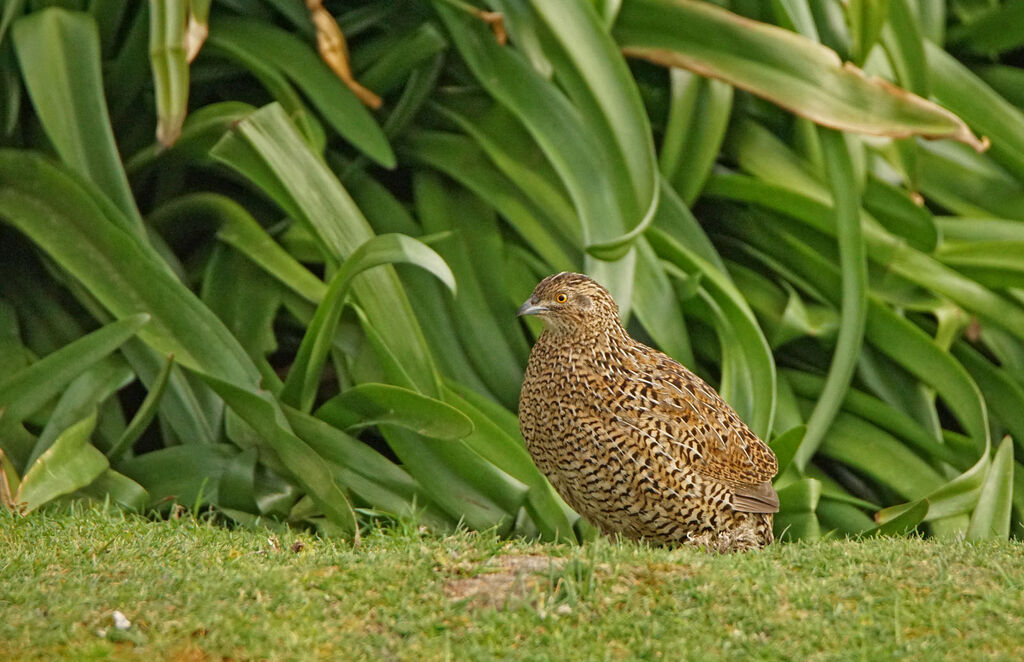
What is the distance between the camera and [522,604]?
3.35 metres

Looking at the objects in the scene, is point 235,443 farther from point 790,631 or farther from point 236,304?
point 790,631

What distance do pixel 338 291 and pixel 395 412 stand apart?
51 cm

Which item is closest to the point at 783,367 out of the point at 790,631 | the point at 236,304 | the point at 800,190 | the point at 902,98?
the point at 800,190

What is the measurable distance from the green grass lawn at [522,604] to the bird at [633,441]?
0.40 m

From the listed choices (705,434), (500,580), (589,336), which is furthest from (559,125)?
(500,580)

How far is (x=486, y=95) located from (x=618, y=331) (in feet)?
6.37

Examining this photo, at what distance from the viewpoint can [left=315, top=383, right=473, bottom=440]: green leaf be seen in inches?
183

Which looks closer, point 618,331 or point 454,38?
point 618,331

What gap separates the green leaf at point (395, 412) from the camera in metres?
4.66

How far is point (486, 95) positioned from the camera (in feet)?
20.4

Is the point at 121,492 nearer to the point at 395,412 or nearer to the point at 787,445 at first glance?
the point at 395,412

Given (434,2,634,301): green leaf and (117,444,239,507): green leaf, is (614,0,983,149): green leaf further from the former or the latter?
(117,444,239,507): green leaf

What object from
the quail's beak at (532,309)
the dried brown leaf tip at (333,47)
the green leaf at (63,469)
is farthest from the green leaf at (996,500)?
the green leaf at (63,469)

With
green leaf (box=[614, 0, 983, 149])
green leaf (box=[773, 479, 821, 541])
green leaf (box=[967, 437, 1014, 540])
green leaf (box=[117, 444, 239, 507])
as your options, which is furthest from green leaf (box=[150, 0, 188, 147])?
green leaf (box=[967, 437, 1014, 540])
